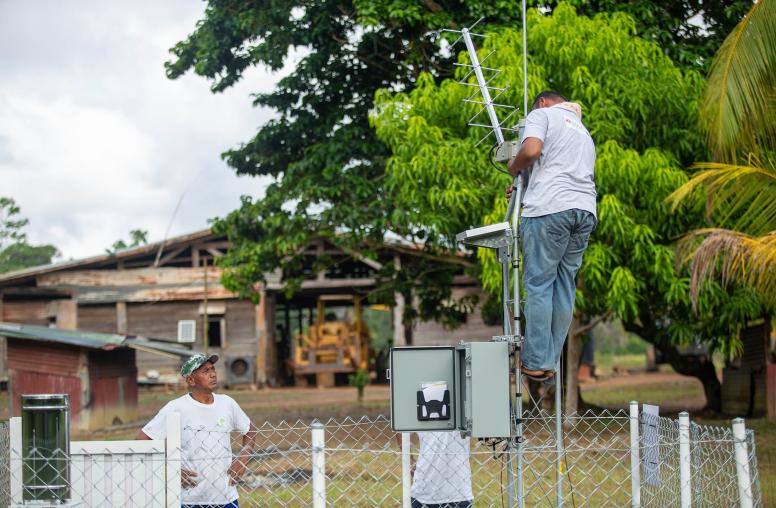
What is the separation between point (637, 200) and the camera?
43.4ft

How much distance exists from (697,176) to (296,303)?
74.5 feet

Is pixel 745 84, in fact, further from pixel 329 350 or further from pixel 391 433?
pixel 329 350

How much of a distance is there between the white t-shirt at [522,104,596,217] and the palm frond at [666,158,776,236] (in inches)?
225

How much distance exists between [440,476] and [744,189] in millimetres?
6343

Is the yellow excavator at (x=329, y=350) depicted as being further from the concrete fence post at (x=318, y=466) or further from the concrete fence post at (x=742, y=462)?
the concrete fence post at (x=318, y=466)

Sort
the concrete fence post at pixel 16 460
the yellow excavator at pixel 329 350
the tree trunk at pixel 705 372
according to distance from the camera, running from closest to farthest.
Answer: the concrete fence post at pixel 16 460, the tree trunk at pixel 705 372, the yellow excavator at pixel 329 350

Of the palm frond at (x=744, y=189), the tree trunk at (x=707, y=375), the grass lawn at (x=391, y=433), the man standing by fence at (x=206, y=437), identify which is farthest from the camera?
the tree trunk at (x=707, y=375)

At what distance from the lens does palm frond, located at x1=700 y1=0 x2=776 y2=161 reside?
411 inches

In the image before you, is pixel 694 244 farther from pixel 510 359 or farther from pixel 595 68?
pixel 510 359

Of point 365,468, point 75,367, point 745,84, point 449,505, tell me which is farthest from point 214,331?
point 449,505

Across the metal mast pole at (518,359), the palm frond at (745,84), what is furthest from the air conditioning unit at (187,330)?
the metal mast pole at (518,359)

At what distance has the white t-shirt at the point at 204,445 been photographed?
555 centimetres

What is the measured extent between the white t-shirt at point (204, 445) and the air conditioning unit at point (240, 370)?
857 inches

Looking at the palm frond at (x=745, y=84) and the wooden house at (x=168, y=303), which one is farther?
the wooden house at (x=168, y=303)
